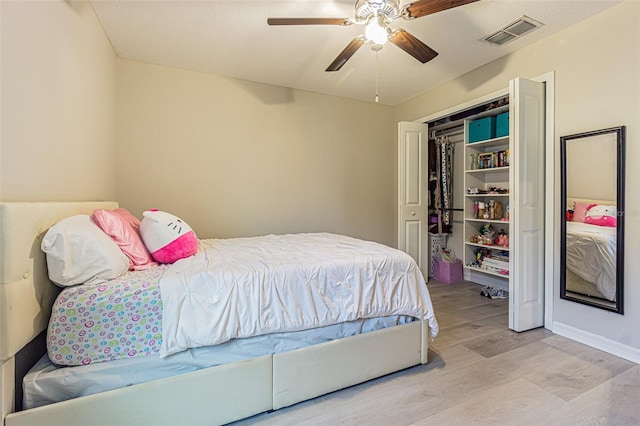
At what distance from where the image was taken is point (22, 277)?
1123 mm

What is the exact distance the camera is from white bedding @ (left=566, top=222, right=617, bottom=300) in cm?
215

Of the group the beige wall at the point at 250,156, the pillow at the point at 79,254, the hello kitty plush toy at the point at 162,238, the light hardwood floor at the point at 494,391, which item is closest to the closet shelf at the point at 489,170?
the beige wall at the point at 250,156

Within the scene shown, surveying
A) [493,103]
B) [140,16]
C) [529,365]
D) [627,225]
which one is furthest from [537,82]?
[140,16]

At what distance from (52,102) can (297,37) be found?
1838 mm

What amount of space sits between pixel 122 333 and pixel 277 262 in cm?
80

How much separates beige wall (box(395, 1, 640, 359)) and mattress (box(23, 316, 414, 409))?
2.11m

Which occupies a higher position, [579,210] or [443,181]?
[443,181]

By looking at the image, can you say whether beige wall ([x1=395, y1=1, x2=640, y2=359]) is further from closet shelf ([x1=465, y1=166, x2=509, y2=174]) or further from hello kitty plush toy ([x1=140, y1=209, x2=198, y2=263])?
hello kitty plush toy ([x1=140, y1=209, x2=198, y2=263])

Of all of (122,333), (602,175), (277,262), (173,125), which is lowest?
(122,333)

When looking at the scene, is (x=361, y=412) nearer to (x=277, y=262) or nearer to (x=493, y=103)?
(x=277, y=262)

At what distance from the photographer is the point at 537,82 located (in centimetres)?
254

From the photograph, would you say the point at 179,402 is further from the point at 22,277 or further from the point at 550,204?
the point at 550,204

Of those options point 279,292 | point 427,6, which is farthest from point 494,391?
point 427,6

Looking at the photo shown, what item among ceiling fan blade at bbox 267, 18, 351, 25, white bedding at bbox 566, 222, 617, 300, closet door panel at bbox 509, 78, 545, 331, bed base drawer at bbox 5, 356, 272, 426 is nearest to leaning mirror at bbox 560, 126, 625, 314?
white bedding at bbox 566, 222, 617, 300
